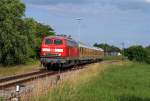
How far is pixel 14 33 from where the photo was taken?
64.3 meters

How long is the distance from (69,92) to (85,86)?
519 cm

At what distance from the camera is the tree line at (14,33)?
209 feet

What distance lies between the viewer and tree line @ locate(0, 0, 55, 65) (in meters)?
63.6

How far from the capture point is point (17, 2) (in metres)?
67.5

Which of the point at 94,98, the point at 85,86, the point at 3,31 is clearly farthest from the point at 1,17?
the point at 94,98

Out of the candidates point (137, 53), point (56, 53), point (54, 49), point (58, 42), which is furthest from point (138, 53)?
point (56, 53)

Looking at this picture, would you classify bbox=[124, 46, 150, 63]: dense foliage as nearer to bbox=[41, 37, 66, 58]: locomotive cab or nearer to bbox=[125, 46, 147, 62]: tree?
bbox=[125, 46, 147, 62]: tree

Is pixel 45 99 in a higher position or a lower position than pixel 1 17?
lower

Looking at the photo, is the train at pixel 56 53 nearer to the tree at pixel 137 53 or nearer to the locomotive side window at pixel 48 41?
the locomotive side window at pixel 48 41

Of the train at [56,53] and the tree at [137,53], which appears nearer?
the train at [56,53]

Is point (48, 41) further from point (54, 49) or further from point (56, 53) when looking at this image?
point (56, 53)

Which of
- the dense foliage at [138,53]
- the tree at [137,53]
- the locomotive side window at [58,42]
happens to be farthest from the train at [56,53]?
the tree at [137,53]

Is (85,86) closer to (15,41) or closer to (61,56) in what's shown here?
(61,56)

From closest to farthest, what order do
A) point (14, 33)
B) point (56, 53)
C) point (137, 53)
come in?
1. point (56, 53)
2. point (14, 33)
3. point (137, 53)
